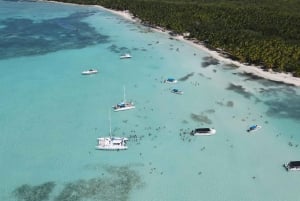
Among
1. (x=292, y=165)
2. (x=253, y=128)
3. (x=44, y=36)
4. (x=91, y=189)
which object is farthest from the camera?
A: (x=44, y=36)

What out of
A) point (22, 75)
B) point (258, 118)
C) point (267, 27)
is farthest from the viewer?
point (267, 27)

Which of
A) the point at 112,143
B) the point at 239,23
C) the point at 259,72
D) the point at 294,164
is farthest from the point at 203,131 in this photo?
the point at 239,23

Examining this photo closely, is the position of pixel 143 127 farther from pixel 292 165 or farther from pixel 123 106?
pixel 292 165

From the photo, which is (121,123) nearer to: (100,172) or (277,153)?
(100,172)

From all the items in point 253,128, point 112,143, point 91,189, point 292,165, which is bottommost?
point 91,189

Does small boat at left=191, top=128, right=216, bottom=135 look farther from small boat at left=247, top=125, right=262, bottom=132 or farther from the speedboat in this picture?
the speedboat

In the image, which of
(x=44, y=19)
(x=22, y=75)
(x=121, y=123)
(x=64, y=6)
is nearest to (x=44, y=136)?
(x=121, y=123)

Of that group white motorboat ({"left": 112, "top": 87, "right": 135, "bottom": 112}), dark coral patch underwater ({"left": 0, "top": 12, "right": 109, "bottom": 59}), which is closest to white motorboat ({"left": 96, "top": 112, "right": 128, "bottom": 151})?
white motorboat ({"left": 112, "top": 87, "right": 135, "bottom": 112})
